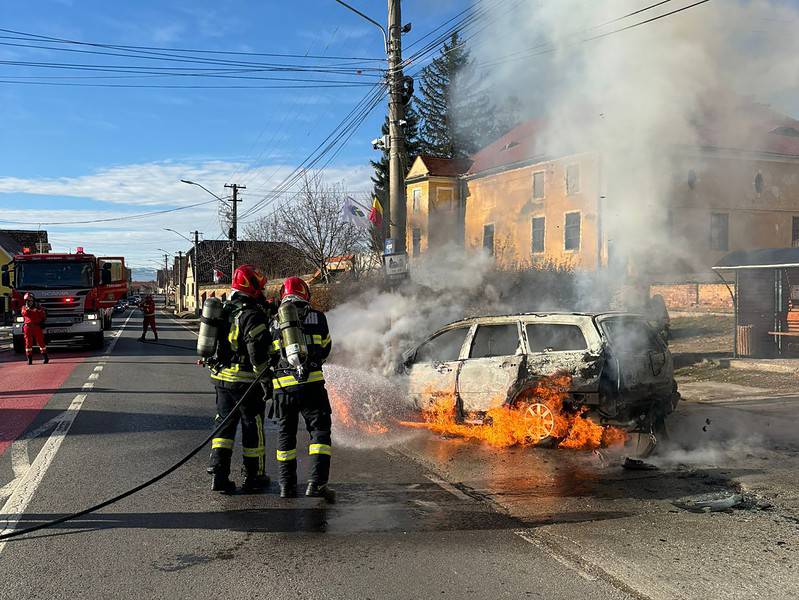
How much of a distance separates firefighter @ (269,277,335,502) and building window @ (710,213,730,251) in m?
11.9

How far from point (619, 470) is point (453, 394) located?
2274 millimetres

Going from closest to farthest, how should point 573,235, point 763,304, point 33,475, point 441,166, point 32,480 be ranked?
point 32,480, point 33,475, point 763,304, point 573,235, point 441,166

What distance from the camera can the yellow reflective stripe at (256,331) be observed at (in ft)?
18.3

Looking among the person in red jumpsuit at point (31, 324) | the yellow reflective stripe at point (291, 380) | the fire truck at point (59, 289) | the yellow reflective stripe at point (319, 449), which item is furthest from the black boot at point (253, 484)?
the fire truck at point (59, 289)

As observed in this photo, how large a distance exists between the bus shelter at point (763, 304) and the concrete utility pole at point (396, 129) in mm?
7632

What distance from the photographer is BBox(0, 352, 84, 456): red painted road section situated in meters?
8.52

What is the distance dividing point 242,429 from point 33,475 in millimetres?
2146

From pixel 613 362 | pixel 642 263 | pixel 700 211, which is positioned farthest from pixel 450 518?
pixel 700 211

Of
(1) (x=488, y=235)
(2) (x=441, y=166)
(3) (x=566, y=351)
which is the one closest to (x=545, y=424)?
(3) (x=566, y=351)

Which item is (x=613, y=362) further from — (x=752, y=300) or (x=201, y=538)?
(x=752, y=300)

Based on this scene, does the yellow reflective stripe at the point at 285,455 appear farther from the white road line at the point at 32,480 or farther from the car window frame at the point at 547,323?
the car window frame at the point at 547,323

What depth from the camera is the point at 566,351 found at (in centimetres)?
719

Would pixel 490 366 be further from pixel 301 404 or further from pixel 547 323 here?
pixel 301 404

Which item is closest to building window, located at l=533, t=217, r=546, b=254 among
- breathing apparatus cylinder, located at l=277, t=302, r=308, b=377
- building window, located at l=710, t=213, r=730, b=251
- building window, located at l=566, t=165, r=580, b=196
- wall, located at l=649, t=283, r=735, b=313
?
wall, located at l=649, t=283, r=735, b=313
